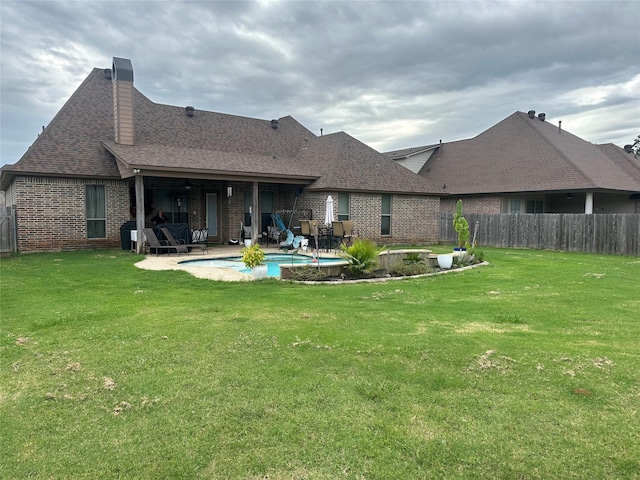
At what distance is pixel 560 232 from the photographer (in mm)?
17203

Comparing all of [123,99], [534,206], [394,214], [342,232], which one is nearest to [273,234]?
[342,232]

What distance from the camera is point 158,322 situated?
534cm

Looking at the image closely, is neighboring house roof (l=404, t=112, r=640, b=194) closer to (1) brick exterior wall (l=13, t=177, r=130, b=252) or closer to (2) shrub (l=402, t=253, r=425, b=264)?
(2) shrub (l=402, t=253, r=425, b=264)

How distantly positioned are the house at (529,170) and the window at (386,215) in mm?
5323

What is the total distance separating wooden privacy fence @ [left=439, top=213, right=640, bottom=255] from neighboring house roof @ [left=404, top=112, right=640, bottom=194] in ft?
8.02

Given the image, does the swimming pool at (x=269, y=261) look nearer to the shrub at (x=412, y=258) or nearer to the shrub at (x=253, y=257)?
the shrub at (x=412, y=258)

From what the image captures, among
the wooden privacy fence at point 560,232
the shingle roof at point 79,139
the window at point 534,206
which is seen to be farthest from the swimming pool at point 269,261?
the window at point 534,206

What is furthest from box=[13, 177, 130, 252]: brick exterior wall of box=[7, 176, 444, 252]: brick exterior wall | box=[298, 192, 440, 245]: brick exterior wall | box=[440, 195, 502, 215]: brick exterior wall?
box=[440, 195, 502, 215]: brick exterior wall

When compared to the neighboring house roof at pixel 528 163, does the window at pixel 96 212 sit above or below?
below

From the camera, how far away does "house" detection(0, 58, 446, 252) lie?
14.0 meters

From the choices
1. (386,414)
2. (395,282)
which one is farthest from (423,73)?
(386,414)

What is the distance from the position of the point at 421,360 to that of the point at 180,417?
2.16 metres

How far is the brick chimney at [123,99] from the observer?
49.9 feet

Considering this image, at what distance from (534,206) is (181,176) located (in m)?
18.3
